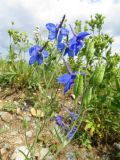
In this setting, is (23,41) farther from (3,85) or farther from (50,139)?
(50,139)

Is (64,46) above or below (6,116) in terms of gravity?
→ above

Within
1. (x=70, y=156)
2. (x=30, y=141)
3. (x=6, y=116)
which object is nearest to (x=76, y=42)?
(x=70, y=156)

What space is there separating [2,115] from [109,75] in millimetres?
1378

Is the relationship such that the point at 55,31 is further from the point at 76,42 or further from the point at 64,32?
the point at 76,42

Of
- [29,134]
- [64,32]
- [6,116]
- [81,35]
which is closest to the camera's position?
[81,35]

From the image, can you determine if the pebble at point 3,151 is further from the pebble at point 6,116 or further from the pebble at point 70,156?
the pebble at point 70,156

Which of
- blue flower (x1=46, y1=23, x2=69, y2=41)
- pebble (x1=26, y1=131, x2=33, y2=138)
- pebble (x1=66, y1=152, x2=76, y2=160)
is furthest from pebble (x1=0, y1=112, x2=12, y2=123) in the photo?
blue flower (x1=46, y1=23, x2=69, y2=41)

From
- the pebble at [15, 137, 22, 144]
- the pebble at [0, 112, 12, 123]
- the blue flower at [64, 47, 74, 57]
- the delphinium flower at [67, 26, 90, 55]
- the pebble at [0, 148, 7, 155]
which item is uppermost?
the delphinium flower at [67, 26, 90, 55]

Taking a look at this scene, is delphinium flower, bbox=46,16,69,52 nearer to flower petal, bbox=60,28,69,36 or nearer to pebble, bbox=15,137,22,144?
flower petal, bbox=60,28,69,36

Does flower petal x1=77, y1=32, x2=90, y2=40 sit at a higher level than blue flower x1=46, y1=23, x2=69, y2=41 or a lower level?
lower

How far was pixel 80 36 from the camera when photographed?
104 inches

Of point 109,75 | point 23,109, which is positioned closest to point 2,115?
→ point 23,109

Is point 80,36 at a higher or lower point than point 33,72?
higher

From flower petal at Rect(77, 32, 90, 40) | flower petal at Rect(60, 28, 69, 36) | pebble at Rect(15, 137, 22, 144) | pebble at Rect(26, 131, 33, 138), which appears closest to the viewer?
flower petal at Rect(77, 32, 90, 40)
